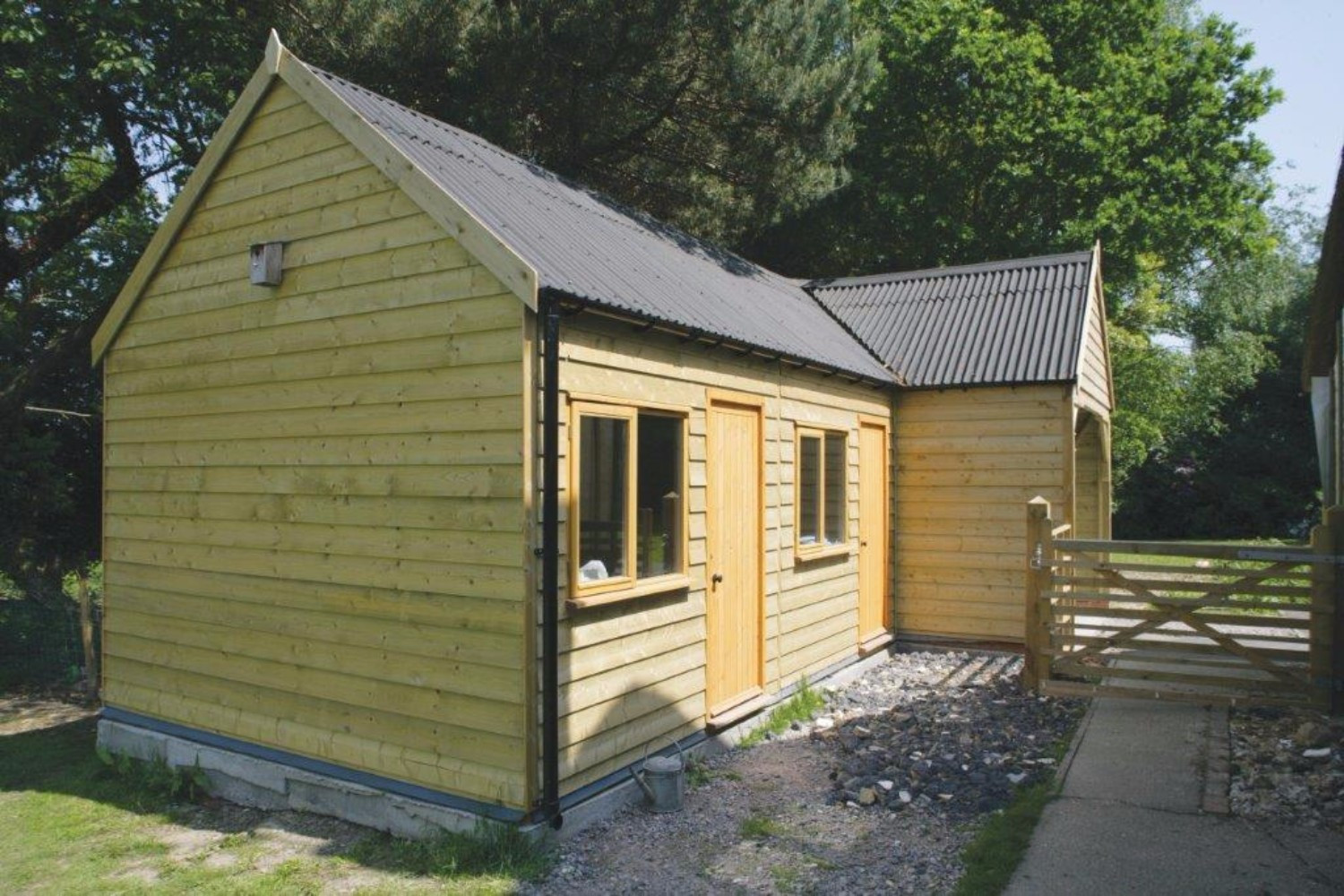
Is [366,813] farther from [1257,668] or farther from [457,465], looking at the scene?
[1257,668]

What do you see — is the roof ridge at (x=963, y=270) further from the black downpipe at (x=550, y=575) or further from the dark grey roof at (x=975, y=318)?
the black downpipe at (x=550, y=575)

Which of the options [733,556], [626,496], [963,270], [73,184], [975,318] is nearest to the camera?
[626,496]

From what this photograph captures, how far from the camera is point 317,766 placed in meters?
6.52

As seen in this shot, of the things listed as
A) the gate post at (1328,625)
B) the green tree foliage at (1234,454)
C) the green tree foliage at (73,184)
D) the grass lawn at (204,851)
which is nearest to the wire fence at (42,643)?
the green tree foliage at (73,184)

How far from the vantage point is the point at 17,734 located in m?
9.33

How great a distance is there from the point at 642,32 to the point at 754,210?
4.53 metres

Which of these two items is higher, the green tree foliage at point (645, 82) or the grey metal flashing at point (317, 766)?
the green tree foliage at point (645, 82)

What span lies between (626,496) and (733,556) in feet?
5.67

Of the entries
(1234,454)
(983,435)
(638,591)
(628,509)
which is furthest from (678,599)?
(1234,454)

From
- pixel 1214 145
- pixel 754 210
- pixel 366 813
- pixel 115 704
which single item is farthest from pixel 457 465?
pixel 1214 145

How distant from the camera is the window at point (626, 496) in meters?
6.09

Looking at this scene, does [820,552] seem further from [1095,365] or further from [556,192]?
[1095,365]

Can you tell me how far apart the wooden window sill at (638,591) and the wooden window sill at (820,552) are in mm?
2111

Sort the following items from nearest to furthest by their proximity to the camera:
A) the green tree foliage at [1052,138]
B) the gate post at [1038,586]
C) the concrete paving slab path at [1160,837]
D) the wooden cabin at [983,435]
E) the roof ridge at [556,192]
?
1. the concrete paving slab path at [1160,837]
2. the roof ridge at [556,192]
3. the gate post at [1038,586]
4. the wooden cabin at [983,435]
5. the green tree foliage at [1052,138]
